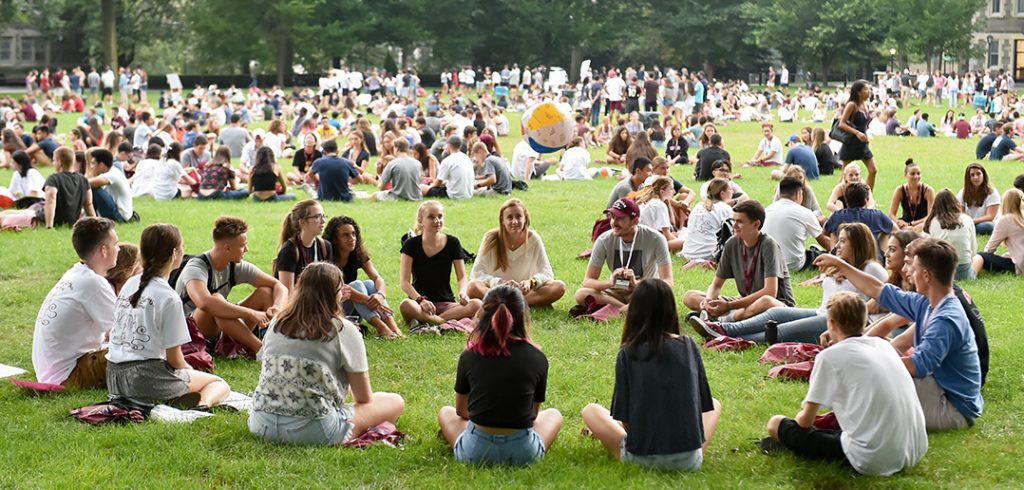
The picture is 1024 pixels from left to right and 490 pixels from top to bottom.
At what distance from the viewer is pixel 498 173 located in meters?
20.9

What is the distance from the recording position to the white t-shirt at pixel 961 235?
12414mm

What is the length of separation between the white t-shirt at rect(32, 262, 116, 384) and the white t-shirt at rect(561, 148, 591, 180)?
1554cm

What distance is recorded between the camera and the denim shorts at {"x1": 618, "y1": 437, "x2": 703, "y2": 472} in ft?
22.1

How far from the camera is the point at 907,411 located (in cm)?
662

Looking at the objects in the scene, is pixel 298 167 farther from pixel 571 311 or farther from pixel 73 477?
pixel 73 477

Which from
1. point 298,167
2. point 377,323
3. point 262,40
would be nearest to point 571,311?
point 377,323

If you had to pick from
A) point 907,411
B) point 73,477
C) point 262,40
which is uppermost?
point 262,40

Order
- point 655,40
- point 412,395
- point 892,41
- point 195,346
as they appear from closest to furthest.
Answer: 1. point 412,395
2. point 195,346
3. point 892,41
4. point 655,40

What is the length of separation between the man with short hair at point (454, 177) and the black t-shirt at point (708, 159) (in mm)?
4083

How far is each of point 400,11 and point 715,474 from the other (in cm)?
6515

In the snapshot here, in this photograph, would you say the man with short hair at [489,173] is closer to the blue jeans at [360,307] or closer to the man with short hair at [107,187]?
the man with short hair at [107,187]

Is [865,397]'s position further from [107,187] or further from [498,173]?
[498,173]

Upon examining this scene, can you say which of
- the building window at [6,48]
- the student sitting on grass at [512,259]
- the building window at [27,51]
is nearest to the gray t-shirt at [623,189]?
the student sitting on grass at [512,259]

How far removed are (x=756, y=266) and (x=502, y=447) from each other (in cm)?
418
